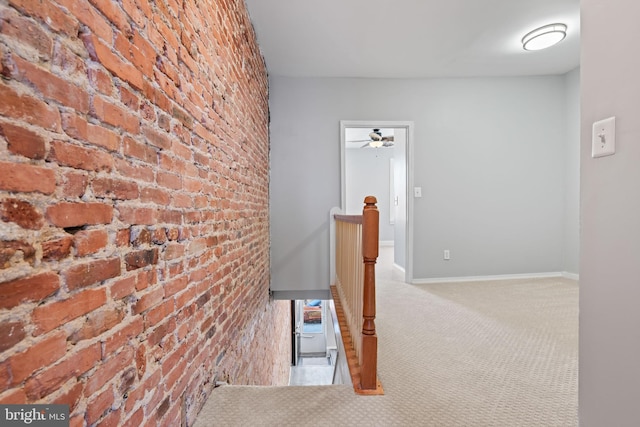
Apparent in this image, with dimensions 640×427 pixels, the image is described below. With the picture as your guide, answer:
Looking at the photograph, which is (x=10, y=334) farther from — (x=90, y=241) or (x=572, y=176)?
(x=572, y=176)

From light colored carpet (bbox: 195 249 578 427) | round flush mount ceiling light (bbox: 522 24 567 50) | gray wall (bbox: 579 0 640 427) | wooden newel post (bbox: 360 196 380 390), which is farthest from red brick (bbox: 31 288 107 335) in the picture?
round flush mount ceiling light (bbox: 522 24 567 50)

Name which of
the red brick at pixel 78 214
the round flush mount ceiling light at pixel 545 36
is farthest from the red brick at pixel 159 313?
the round flush mount ceiling light at pixel 545 36

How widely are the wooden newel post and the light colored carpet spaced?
11 cm

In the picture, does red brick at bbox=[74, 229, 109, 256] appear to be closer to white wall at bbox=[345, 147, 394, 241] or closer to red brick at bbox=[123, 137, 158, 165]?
red brick at bbox=[123, 137, 158, 165]

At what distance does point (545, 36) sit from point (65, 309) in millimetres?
3713

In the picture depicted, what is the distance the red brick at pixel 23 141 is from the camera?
1.69 feet

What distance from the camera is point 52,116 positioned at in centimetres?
60

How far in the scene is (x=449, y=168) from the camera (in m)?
3.65

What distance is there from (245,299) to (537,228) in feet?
11.8

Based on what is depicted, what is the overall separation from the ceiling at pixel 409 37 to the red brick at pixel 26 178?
2278 mm

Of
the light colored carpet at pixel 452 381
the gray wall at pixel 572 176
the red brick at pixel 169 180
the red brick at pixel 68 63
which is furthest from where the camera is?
the gray wall at pixel 572 176

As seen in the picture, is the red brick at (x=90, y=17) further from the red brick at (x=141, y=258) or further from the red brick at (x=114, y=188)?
the red brick at (x=141, y=258)

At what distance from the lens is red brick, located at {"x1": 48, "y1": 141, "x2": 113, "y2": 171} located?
0.61 m

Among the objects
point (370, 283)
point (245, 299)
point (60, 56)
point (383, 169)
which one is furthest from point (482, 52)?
point (383, 169)
